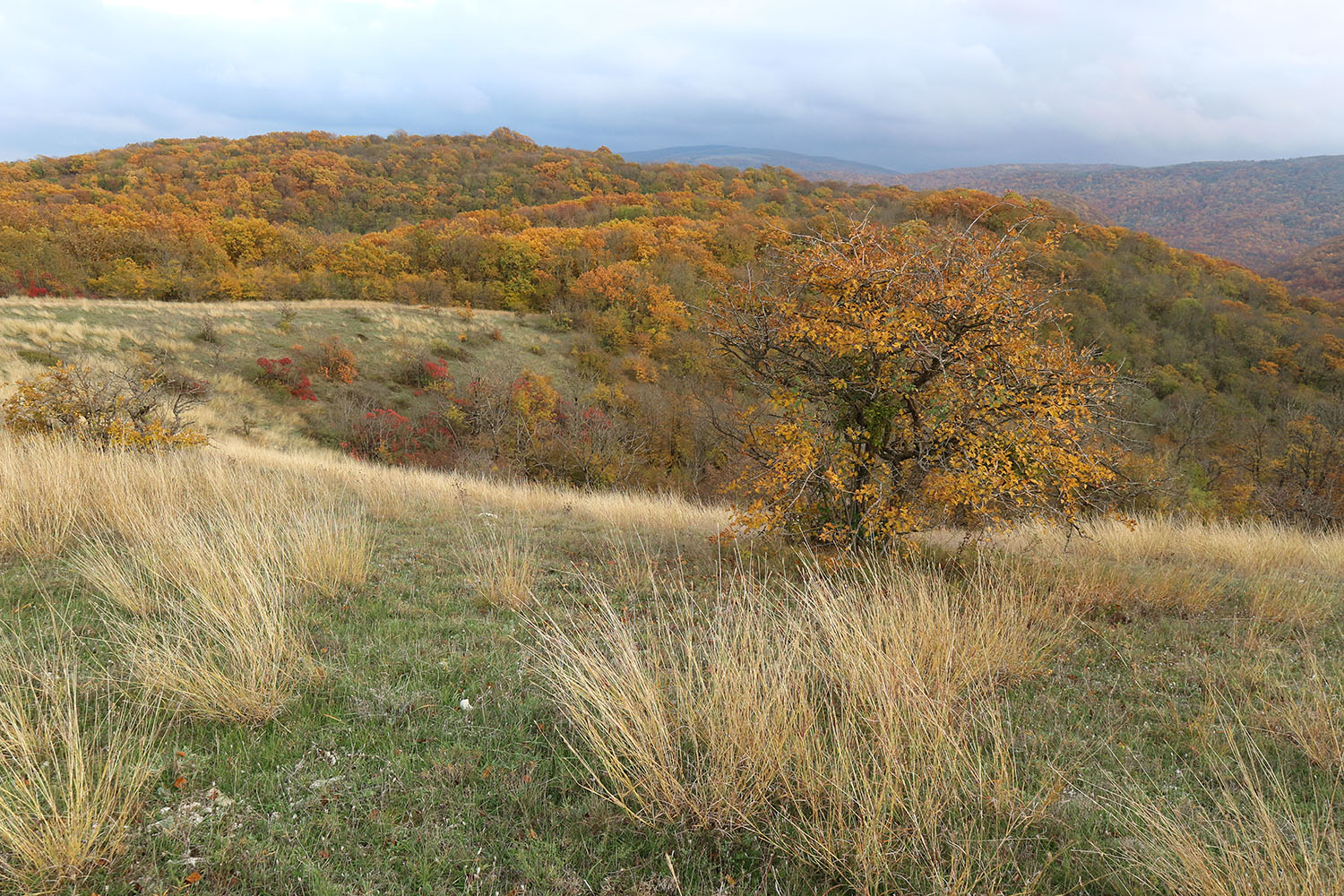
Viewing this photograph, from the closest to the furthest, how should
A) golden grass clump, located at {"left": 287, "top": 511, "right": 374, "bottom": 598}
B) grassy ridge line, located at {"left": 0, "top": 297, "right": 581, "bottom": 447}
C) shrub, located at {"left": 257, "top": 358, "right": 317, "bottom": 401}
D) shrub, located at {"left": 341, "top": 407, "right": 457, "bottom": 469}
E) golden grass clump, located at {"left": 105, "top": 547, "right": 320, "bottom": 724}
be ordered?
golden grass clump, located at {"left": 105, "top": 547, "right": 320, "bottom": 724}, golden grass clump, located at {"left": 287, "top": 511, "right": 374, "bottom": 598}, grassy ridge line, located at {"left": 0, "top": 297, "right": 581, "bottom": 447}, shrub, located at {"left": 341, "top": 407, "right": 457, "bottom": 469}, shrub, located at {"left": 257, "top": 358, "right": 317, "bottom": 401}

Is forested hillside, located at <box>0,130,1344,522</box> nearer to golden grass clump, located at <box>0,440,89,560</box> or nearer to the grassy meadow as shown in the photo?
the grassy meadow

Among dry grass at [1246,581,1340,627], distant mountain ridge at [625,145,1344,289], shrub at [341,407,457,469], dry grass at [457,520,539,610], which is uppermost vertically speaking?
distant mountain ridge at [625,145,1344,289]

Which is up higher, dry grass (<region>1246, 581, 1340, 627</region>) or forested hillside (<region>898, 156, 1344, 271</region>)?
forested hillside (<region>898, 156, 1344, 271</region>)

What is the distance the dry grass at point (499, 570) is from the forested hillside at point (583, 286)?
2616 mm

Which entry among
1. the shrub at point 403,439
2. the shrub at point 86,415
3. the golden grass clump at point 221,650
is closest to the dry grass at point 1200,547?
the golden grass clump at point 221,650

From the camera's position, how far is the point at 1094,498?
21.5 feet

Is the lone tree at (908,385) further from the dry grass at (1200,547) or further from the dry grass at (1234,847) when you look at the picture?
the dry grass at (1234,847)

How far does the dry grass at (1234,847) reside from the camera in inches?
78.3

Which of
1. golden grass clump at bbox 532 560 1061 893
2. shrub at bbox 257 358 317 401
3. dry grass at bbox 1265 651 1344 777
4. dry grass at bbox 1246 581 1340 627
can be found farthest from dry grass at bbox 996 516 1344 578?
shrub at bbox 257 358 317 401

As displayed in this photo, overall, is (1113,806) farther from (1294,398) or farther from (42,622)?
(1294,398)

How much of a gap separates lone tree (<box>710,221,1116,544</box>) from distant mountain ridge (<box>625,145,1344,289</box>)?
76.5 meters

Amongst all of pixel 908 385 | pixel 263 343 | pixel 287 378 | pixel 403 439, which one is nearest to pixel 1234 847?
pixel 908 385

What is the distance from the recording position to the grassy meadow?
2174 mm

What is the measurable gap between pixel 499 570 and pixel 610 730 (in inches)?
98.2
